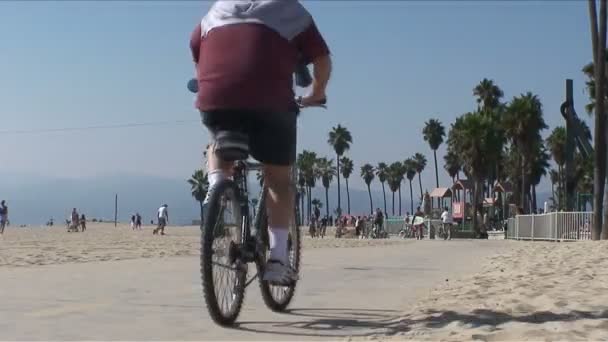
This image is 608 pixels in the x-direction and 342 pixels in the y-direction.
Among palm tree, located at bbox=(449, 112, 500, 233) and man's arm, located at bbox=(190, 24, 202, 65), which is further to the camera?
palm tree, located at bbox=(449, 112, 500, 233)

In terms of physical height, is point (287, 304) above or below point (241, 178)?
below

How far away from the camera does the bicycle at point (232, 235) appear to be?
3920 millimetres

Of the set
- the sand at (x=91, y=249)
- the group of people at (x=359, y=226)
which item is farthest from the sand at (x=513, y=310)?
the group of people at (x=359, y=226)

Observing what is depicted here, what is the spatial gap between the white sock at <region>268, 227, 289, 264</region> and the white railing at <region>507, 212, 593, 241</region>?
20.3 meters

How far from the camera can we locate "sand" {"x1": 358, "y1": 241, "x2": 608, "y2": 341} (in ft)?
12.3

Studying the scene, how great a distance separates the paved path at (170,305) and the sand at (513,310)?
0.22 metres

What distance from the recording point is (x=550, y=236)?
85.0ft

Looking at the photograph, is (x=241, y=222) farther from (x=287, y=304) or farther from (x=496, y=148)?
(x=496, y=148)

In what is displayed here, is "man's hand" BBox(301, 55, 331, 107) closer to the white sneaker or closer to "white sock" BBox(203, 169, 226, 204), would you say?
"white sock" BBox(203, 169, 226, 204)

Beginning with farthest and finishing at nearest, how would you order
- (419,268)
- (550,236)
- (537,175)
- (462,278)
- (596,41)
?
(537,175) → (550,236) → (596,41) → (419,268) → (462,278)

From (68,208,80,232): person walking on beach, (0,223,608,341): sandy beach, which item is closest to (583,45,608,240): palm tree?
(0,223,608,341): sandy beach

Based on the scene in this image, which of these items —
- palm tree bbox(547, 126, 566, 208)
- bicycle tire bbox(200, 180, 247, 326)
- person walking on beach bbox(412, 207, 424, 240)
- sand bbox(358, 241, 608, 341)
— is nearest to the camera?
sand bbox(358, 241, 608, 341)

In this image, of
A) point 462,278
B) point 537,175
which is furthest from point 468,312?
point 537,175

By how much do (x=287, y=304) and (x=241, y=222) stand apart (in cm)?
102
